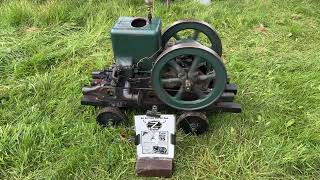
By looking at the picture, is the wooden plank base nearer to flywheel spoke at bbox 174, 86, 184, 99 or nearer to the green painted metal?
flywheel spoke at bbox 174, 86, 184, 99

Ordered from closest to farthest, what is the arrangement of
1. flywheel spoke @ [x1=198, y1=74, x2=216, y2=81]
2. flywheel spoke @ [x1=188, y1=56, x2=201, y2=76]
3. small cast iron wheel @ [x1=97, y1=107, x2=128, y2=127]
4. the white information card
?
the white information card < flywheel spoke @ [x1=188, y1=56, x2=201, y2=76] < flywheel spoke @ [x1=198, y1=74, x2=216, y2=81] < small cast iron wheel @ [x1=97, y1=107, x2=128, y2=127]

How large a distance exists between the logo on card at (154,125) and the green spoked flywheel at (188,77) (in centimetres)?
27

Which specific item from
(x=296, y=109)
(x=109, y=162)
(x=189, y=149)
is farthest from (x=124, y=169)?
(x=296, y=109)

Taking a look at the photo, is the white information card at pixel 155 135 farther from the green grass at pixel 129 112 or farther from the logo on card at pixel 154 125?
the green grass at pixel 129 112

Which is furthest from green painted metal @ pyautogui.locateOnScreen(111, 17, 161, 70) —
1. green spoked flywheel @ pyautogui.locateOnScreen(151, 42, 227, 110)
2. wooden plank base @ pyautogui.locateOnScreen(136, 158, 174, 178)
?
wooden plank base @ pyautogui.locateOnScreen(136, 158, 174, 178)

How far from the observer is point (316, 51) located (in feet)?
14.3

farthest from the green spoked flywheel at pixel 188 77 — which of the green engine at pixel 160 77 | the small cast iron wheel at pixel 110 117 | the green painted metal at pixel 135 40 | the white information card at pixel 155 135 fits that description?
the small cast iron wheel at pixel 110 117

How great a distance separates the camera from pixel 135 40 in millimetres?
3025

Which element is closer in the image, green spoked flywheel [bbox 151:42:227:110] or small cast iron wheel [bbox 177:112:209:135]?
green spoked flywheel [bbox 151:42:227:110]

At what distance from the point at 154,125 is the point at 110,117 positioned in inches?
21.2

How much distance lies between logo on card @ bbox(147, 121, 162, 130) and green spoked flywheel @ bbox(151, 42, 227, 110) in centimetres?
27

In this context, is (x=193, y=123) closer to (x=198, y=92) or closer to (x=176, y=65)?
(x=198, y=92)

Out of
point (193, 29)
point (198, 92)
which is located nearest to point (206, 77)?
point (198, 92)

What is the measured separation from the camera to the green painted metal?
9.86 feet
